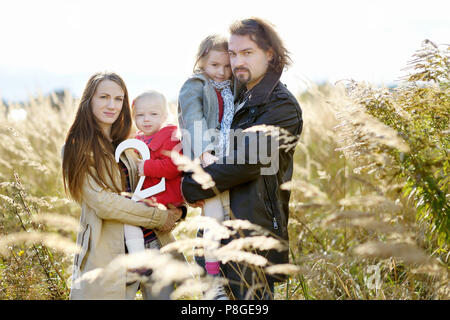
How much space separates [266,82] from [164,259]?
5.03ft

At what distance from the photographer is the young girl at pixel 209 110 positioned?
323cm

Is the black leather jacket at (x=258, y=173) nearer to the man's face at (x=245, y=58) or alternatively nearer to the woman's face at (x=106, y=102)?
the man's face at (x=245, y=58)

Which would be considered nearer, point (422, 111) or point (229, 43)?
point (422, 111)

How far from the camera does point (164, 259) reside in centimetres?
231

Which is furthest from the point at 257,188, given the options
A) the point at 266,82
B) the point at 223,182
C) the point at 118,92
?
the point at 118,92

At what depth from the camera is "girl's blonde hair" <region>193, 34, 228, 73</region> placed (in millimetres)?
3471

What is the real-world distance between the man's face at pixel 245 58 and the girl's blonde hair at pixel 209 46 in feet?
0.54

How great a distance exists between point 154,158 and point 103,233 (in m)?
0.64

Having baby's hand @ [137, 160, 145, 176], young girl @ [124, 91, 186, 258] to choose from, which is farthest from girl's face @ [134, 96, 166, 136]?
baby's hand @ [137, 160, 145, 176]

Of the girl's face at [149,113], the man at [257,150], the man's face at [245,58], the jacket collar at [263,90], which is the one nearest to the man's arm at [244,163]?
the man at [257,150]

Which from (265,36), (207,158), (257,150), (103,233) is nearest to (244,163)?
(257,150)

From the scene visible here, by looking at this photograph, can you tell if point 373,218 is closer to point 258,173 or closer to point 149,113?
point 258,173

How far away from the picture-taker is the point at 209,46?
3484mm
